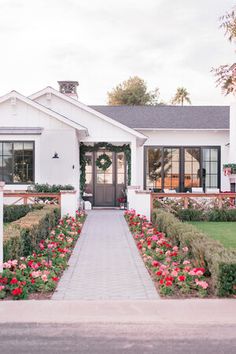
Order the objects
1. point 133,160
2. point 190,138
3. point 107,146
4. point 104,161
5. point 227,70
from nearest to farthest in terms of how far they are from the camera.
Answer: point 227,70, point 133,160, point 107,146, point 104,161, point 190,138

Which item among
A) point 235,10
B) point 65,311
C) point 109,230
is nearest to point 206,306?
point 65,311

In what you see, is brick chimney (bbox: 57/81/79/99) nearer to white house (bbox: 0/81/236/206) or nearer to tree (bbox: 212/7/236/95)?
white house (bbox: 0/81/236/206)

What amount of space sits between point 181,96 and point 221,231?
57.4 m

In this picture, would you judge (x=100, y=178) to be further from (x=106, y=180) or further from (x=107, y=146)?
(x=107, y=146)

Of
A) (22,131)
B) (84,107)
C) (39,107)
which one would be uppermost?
(84,107)

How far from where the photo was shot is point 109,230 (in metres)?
14.8

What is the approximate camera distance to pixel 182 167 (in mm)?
24406

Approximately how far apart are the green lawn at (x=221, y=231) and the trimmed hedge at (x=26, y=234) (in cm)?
446

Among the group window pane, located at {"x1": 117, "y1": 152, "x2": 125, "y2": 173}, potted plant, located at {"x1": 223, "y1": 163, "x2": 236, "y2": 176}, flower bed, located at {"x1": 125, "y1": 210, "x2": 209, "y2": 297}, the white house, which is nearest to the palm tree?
the white house

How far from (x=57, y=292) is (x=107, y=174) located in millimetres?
15809

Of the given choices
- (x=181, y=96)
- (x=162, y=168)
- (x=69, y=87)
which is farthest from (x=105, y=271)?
(x=181, y=96)

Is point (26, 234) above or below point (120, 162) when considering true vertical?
below

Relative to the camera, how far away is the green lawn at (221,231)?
1222cm

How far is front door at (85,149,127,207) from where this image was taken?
74.8 ft
